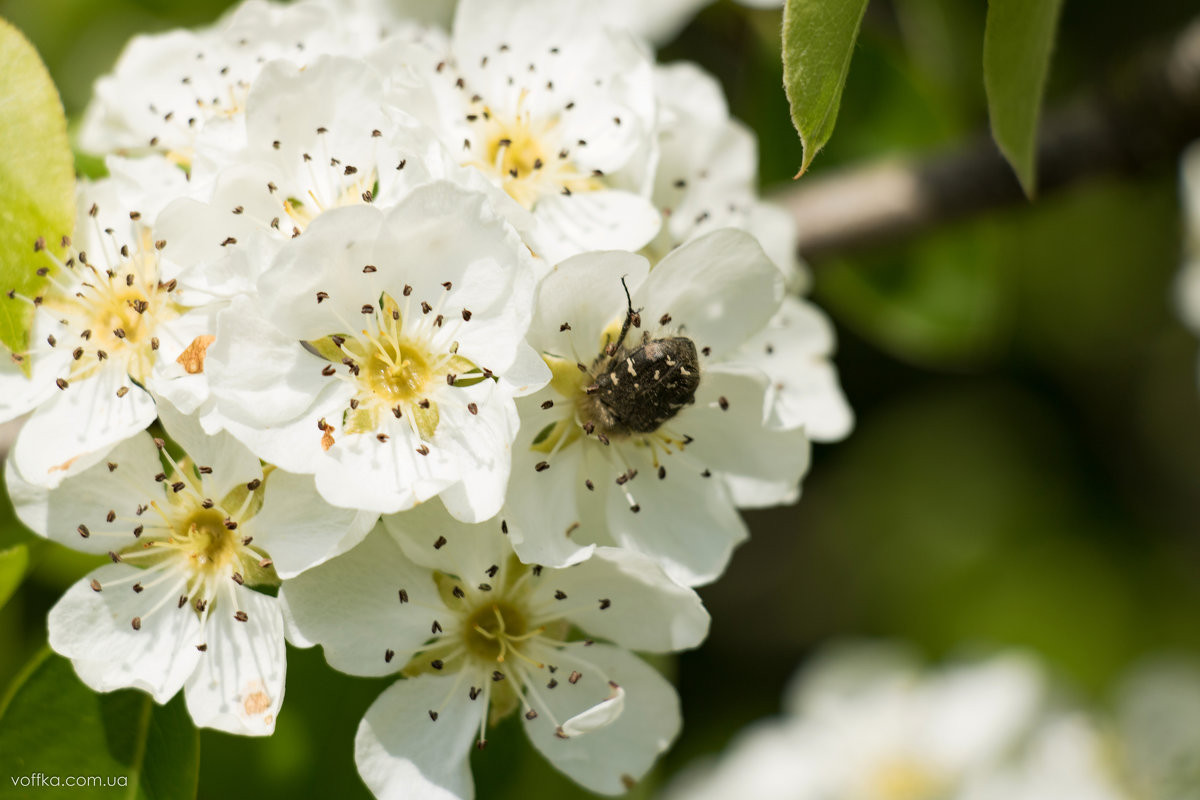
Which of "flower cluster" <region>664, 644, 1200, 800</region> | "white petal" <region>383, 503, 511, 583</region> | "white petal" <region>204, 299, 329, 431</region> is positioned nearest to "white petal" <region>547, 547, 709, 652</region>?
"white petal" <region>383, 503, 511, 583</region>

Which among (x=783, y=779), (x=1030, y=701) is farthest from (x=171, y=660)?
(x=1030, y=701)

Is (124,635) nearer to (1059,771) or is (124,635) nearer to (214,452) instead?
(214,452)

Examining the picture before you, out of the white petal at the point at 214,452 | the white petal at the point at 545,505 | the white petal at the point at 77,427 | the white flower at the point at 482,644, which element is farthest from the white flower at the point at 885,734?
the white petal at the point at 77,427

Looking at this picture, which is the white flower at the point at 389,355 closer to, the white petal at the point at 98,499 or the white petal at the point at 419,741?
the white petal at the point at 98,499

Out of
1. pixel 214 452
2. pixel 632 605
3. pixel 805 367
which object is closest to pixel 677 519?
pixel 632 605

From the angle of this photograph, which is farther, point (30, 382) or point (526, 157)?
point (526, 157)
